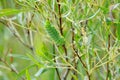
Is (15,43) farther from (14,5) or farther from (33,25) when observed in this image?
(33,25)

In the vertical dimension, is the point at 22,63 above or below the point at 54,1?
below

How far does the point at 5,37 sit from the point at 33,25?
58 centimetres

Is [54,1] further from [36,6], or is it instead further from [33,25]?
[33,25]

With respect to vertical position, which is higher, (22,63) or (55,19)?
(55,19)

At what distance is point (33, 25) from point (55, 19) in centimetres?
27

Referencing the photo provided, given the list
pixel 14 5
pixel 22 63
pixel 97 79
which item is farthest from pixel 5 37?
pixel 97 79

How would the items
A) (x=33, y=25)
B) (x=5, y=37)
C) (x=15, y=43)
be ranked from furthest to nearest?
(x=15, y=43) → (x=5, y=37) → (x=33, y=25)

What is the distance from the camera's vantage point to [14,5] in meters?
1.31

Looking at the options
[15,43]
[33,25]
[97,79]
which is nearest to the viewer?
[33,25]

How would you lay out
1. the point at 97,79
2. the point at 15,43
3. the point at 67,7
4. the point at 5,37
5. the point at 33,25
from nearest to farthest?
the point at 67,7 < the point at 33,25 < the point at 97,79 < the point at 5,37 < the point at 15,43

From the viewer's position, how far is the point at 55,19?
84 centimetres

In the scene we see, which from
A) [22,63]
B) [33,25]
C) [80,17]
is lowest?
[22,63]

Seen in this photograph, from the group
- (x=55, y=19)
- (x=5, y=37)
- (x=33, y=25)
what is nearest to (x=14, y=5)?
(x=33, y=25)

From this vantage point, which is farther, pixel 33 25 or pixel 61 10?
pixel 33 25
